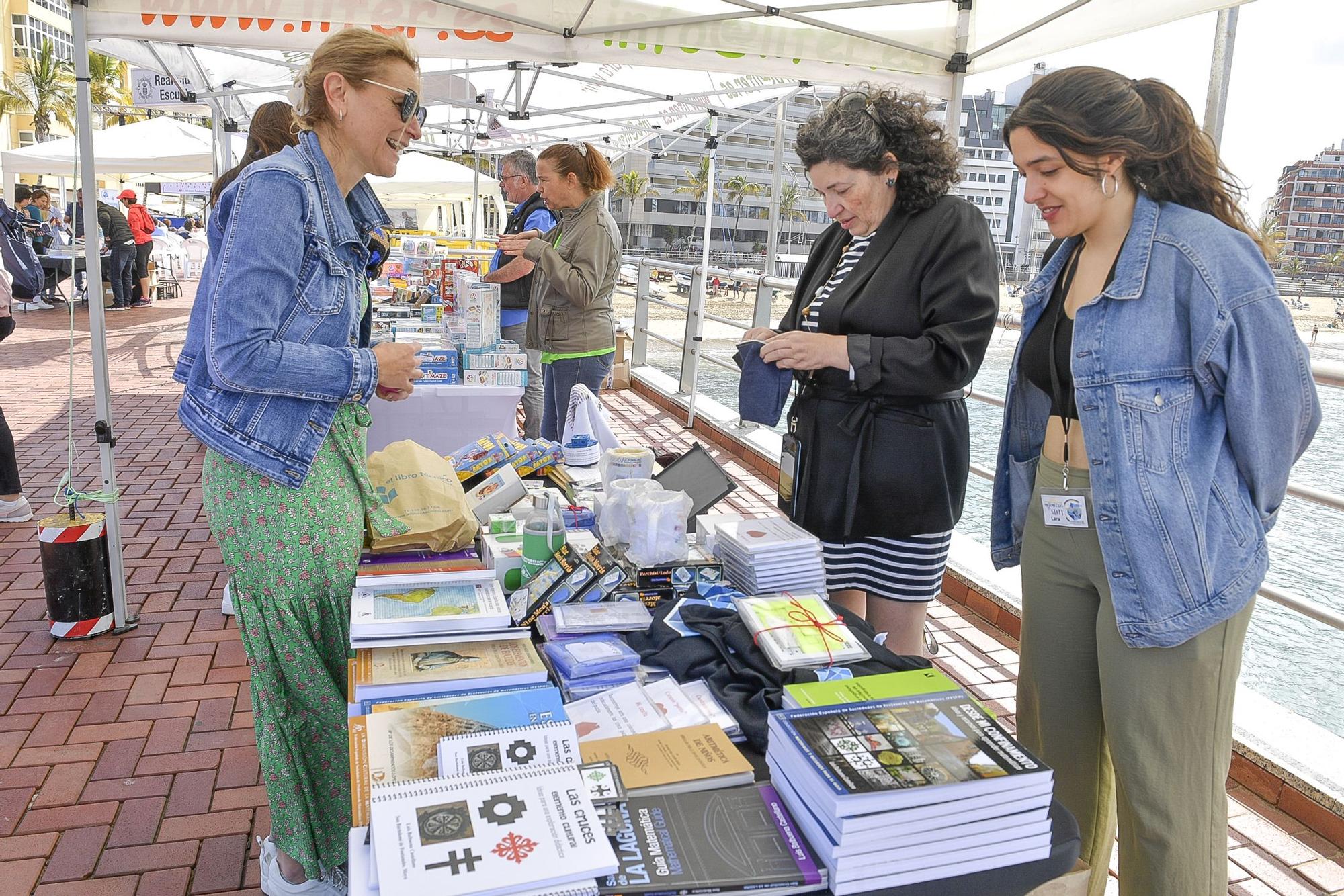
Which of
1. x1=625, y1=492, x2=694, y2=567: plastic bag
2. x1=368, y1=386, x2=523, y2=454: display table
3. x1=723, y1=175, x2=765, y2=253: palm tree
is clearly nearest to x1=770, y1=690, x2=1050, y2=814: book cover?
x1=625, y1=492, x2=694, y2=567: plastic bag

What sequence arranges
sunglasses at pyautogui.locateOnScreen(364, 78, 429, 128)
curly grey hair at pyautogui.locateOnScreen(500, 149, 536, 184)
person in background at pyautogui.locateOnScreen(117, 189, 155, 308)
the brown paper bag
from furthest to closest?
person in background at pyautogui.locateOnScreen(117, 189, 155, 308), curly grey hair at pyautogui.locateOnScreen(500, 149, 536, 184), the brown paper bag, sunglasses at pyautogui.locateOnScreen(364, 78, 429, 128)

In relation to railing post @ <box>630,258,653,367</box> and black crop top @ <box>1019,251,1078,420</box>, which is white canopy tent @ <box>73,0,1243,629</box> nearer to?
black crop top @ <box>1019,251,1078,420</box>

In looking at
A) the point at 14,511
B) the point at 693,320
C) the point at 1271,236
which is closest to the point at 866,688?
the point at 1271,236

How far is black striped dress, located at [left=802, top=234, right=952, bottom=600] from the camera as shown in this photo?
2242mm

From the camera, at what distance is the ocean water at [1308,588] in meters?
3.19

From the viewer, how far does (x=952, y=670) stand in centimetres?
334

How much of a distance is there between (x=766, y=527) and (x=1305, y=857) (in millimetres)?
1678

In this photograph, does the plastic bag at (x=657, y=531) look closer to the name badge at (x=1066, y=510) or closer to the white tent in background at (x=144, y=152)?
the name badge at (x=1066, y=510)

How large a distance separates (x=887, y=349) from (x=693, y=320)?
5.27 meters

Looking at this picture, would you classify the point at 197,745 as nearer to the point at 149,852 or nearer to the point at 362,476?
the point at 149,852

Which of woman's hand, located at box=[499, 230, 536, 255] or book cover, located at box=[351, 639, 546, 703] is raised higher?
woman's hand, located at box=[499, 230, 536, 255]

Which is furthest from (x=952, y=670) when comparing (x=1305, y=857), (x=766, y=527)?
(x=766, y=527)

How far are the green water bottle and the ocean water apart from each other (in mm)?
1628

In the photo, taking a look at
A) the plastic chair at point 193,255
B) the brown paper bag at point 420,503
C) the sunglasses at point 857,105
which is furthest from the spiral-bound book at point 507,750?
the plastic chair at point 193,255
